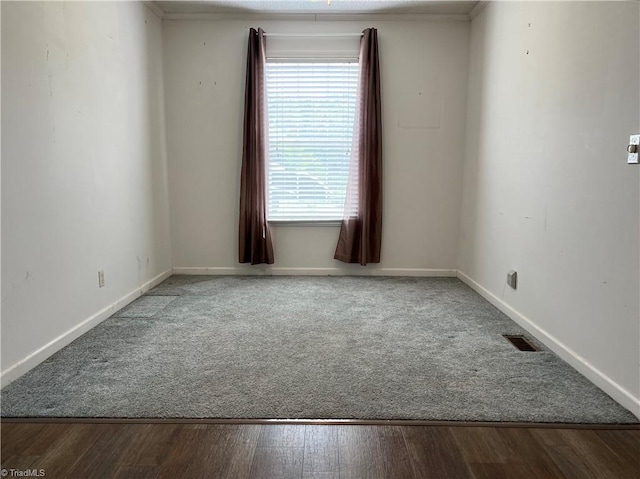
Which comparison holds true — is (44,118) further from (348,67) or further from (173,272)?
(348,67)

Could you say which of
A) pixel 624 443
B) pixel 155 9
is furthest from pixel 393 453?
pixel 155 9

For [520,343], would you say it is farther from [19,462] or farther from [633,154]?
[19,462]

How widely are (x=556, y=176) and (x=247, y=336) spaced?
2.08 meters

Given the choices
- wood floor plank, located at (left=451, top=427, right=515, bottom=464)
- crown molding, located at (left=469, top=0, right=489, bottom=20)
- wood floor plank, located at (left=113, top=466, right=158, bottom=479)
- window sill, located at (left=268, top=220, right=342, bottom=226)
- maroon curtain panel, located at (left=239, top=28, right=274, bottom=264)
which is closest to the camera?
wood floor plank, located at (left=113, top=466, right=158, bottom=479)

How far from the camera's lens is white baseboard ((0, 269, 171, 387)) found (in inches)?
84.0

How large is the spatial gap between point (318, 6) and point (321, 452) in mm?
3718

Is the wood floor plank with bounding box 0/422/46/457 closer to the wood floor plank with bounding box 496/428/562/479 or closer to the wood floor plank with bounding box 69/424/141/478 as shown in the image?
the wood floor plank with bounding box 69/424/141/478

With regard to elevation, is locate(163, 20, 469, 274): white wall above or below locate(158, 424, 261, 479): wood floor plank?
above

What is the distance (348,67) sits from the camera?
14.1 feet

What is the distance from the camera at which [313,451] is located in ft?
5.30

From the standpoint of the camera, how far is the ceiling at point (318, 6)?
3.91 m

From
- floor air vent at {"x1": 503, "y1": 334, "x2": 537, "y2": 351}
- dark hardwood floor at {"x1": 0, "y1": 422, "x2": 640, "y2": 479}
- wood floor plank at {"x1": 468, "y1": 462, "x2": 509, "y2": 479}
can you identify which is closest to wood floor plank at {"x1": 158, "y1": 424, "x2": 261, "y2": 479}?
dark hardwood floor at {"x1": 0, "y1": 422, "x2": 640, "y2": 479}

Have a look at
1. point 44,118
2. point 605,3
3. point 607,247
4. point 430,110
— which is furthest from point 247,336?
point 430,110

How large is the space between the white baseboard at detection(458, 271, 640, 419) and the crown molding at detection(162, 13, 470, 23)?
8.62ft
